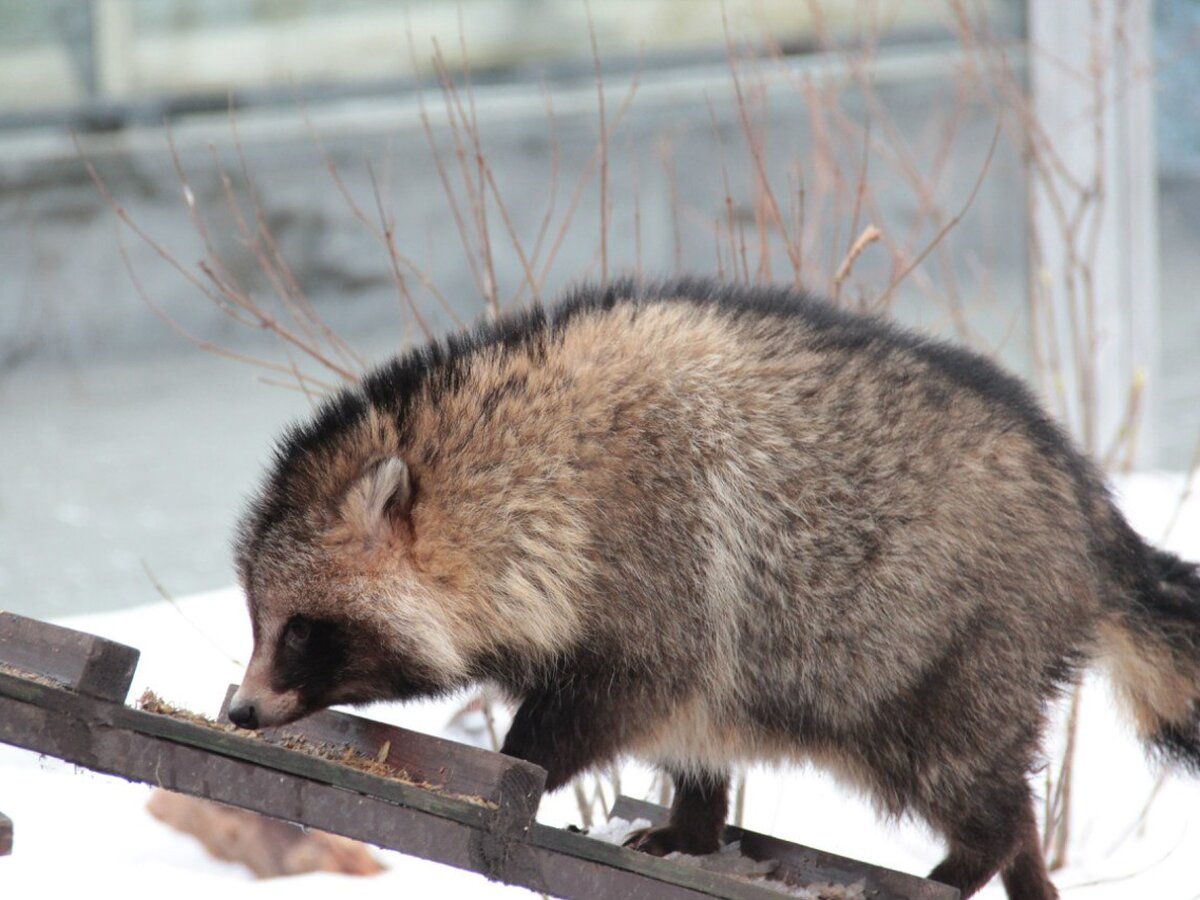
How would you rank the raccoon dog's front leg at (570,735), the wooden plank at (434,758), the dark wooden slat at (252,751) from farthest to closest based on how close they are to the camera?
the raccoon dog's front leg at (570,735)
the wooden plank at (434,758)
the dark wooden slat at (252,751)

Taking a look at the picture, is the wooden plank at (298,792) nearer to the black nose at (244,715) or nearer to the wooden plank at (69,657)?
the wooden plank at (69,657)

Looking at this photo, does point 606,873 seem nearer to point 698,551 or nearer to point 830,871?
point 698,551

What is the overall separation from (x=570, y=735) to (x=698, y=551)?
49 cm

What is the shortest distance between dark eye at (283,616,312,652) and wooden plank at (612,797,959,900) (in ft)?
Answer: 4.19

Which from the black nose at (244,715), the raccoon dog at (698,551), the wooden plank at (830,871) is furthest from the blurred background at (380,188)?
the black nose at (244,715)

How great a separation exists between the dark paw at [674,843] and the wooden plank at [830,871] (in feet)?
0.30

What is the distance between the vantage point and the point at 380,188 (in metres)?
7.81

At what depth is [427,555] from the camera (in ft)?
10.9

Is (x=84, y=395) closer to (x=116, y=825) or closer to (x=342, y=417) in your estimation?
(x=116, y=825)

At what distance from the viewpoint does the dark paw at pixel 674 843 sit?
3885 mm

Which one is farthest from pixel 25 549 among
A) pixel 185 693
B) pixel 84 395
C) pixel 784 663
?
pixel 784 663

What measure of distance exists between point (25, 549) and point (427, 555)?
4.93 meters

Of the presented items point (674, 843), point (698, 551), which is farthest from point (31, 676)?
point (674, 843)

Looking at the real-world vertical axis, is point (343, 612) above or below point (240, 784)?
Result: above
